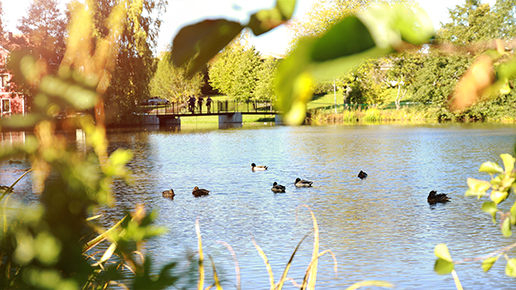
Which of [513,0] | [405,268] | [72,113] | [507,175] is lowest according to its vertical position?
[405,268]

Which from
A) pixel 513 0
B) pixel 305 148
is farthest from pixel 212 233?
pixel 305 148

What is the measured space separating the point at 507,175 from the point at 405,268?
6.29m

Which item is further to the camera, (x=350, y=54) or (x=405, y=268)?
(x=405, y=268)

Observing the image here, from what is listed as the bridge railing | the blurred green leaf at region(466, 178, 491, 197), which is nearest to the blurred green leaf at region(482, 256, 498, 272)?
the blurred green leaf at region(466, 178, 491, 197)

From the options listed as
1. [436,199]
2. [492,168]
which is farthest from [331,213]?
[492,168]

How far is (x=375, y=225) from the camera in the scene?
963 centimetres

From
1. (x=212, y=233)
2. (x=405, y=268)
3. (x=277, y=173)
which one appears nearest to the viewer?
(x=405, y=268)

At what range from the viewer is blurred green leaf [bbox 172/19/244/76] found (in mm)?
439

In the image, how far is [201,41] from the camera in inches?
17.5

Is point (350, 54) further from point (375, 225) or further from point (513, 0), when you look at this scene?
point (375, 225)

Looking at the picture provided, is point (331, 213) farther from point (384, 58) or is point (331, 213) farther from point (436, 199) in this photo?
point (384, 58)

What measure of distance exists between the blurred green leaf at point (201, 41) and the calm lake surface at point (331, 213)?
0.83 metres

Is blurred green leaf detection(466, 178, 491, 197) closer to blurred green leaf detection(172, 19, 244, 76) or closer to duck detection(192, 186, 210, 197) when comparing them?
blurred green leaf detection(172, 19, 244, 76)

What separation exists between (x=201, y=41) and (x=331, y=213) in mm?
10506
